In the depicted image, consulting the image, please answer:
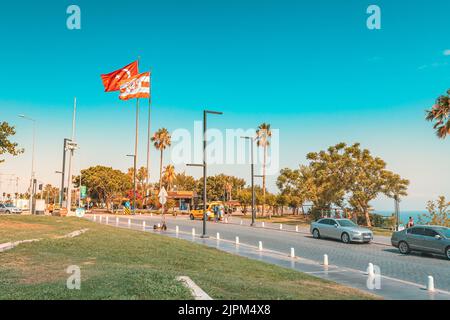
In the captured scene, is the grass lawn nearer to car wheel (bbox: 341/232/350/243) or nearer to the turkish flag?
car wheel (bbox: 341/232/350/243)

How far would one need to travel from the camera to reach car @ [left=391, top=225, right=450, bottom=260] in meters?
17.9

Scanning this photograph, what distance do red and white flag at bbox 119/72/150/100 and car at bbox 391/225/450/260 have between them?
31.8 metres

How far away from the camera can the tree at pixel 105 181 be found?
68.1m

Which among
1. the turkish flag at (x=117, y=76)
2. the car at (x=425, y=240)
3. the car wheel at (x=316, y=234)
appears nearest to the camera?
the car at (x=425, y=240)

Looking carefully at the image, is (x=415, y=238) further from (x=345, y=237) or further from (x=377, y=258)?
(x=345, y=237)

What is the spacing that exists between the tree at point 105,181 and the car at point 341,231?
49136 mm

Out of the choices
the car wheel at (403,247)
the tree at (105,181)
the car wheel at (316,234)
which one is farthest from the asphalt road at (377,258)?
the tree at (105,181)

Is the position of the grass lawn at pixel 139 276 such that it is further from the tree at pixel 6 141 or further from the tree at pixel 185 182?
the tree at pixel 185 182

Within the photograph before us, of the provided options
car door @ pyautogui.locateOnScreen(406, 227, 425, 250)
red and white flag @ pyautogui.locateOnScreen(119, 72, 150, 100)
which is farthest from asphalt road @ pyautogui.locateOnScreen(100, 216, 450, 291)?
red and white flag @ pyautogui.locateOnScreen(119, 72, 150, 100)

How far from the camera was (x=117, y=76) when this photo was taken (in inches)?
1635
